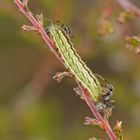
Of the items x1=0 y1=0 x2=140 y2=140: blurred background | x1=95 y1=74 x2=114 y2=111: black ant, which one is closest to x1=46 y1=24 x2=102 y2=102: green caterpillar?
x1=95 y1=74 x2=114 y2=111: black ant

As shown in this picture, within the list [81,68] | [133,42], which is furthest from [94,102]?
[133,42]

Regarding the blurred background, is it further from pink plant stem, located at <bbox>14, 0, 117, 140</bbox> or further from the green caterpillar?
pink plant stem, located at <bbox>14, 0, 117, 140</bbox>

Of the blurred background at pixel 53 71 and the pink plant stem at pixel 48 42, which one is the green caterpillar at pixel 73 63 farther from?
A: the blurred background at pixel 53 71

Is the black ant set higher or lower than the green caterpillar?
lower

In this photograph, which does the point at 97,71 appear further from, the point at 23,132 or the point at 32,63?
the point at 23,132

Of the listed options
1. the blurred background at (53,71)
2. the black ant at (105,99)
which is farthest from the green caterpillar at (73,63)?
the blurred background at (53,71)

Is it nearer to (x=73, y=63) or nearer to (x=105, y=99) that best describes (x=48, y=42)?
(x=73, y=63)

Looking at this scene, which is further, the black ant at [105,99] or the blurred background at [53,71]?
the blurred background at [53,71]
